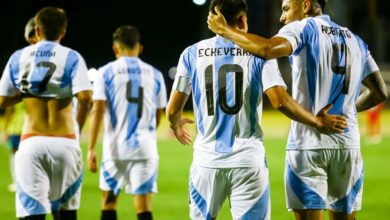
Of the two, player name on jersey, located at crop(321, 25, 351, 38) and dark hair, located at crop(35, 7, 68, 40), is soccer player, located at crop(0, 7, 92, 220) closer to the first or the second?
dark hair, located at crop(35, 7, 68, 40)

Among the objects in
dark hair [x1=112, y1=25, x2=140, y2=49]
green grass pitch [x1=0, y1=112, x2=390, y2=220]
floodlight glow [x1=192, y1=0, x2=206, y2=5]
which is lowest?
green grass pitch [x1=0, y1=112, x2=390, y2=220]

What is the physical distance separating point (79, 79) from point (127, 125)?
1.86 meters

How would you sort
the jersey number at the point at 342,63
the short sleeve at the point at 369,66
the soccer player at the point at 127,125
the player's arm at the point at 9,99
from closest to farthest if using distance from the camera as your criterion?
the jersey number at the point at 342,63
the short sleeve at the point at 369,66
the player's arm at the point at 9,99
the soccer player at the point at 127,125

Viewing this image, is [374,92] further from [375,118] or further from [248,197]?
[375,118]

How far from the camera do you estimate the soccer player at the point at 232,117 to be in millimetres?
5594

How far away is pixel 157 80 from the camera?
871 cm

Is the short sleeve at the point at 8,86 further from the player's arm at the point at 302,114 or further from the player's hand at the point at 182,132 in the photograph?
the player's arm at the point at 302,114

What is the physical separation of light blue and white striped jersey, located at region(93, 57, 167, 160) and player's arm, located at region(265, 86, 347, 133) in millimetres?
3005

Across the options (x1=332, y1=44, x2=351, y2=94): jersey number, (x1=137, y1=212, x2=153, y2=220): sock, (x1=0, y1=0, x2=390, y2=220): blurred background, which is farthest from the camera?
(x1=0, y1=0, x2=390, y2=220): blurred background

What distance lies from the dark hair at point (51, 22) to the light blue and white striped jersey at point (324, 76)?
200 cm

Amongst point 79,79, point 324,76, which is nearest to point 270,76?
point 324,76

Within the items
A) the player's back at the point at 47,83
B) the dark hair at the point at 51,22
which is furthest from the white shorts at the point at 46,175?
the dark hair at the point at 51,22

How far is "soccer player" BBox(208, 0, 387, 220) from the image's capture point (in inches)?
235

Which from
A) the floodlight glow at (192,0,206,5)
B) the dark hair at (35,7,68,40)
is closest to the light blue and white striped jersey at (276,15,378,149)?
the dark hair at (35,7,68,40)
